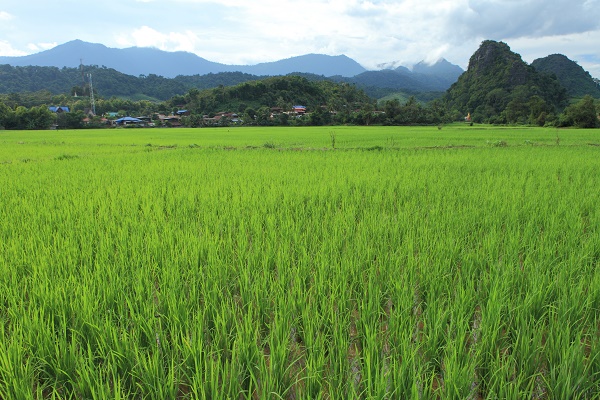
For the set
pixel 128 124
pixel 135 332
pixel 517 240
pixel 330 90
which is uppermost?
pixel 330 90

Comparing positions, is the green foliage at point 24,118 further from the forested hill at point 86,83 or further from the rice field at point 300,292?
the forested hill at point 86,83

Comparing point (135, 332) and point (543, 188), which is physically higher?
point (543, 188)

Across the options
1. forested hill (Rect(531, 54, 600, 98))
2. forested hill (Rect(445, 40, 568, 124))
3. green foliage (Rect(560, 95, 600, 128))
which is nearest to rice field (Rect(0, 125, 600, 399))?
green foliage (Rect(560, 95, 600, 128))

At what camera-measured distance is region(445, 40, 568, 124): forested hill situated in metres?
41.8

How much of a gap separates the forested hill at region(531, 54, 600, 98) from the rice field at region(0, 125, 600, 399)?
75466mm

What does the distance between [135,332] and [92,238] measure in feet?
6.07

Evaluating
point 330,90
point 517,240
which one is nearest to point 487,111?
point 330,90

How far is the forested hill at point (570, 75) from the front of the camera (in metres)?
62.4

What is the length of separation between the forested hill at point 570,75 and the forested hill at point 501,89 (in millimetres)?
13433

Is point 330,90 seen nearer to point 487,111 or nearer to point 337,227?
point 487,111

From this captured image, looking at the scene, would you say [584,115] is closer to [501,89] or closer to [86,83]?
[501,89]

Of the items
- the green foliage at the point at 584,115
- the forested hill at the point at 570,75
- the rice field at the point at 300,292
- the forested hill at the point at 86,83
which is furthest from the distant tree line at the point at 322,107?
the rice field at the point at 300,292

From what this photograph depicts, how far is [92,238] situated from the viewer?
3.18 m

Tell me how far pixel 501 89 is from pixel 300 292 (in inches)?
2307
